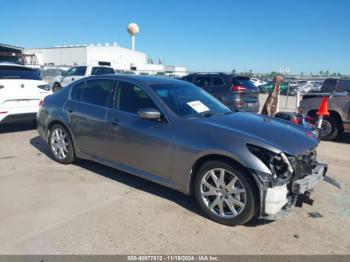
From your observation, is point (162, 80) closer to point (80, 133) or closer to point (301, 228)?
point (80, 133)

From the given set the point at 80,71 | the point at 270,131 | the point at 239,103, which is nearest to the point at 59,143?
the point at 270,131

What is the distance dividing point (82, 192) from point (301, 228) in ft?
9.33

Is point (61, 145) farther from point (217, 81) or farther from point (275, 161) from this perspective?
point (217, 81)

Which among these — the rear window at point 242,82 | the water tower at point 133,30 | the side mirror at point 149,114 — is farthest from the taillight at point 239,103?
the water tower at point 133,30

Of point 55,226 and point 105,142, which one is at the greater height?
point 105,142

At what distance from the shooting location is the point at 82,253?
3189mm

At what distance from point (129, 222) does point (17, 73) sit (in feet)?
19.7

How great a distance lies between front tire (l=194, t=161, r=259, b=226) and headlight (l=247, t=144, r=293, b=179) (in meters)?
0.24

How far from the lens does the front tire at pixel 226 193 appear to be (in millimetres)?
3582

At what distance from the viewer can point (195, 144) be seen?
3.91 meters

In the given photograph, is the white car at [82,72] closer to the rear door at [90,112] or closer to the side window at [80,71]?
the side window at [80,71]

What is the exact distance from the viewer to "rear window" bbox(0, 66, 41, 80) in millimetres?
7940

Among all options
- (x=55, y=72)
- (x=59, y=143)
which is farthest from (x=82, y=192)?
(x=55, y=72)

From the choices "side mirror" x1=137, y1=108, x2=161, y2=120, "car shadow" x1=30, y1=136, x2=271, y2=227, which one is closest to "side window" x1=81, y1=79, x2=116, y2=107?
"side mirror" x1=137, y1=108, x2=161, y2=120
